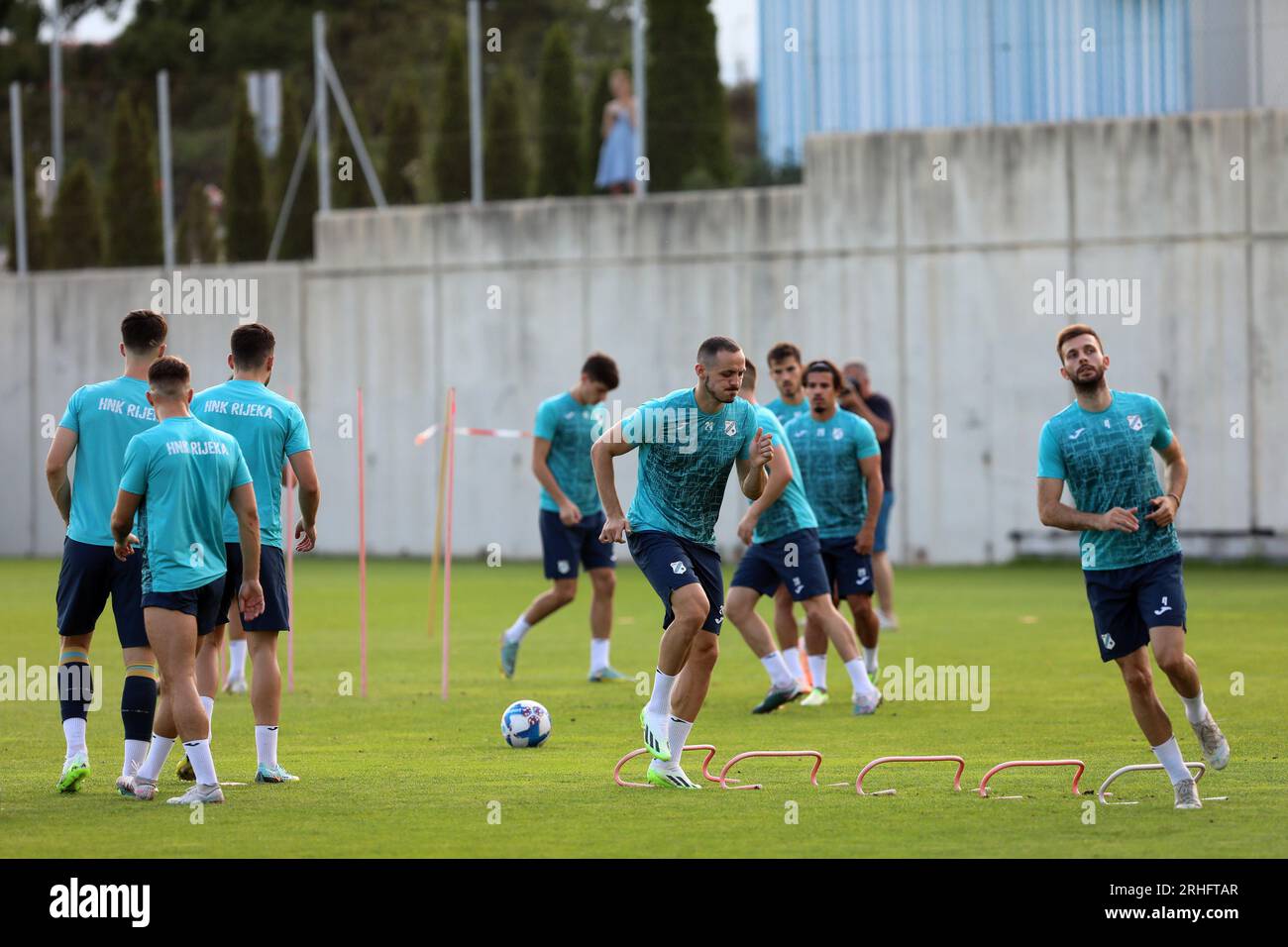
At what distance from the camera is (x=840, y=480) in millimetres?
13367

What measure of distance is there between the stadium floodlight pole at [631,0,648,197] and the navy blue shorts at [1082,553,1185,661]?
20239mm

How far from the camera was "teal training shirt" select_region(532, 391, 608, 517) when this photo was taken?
14.8 metres

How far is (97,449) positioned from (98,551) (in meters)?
0.50

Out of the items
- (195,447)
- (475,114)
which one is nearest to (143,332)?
(195,447)

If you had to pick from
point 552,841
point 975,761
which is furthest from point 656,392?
point 552,841

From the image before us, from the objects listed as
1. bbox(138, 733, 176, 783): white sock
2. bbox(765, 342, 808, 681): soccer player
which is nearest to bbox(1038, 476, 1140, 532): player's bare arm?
bbox(138, 733, 176, 783): white sock

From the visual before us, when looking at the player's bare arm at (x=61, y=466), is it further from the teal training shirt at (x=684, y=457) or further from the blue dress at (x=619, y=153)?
the blue dress at (x=619, y=153)

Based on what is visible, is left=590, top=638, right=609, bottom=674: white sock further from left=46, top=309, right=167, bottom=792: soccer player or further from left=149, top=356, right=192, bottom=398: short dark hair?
left=149, top=356, right=192, bottom=398: short dark hair

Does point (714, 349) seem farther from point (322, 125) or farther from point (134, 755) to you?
point (322, 125)

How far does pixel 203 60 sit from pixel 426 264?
1669 cm

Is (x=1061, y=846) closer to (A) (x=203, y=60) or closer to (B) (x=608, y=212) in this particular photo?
(B) (x=608, y=212)

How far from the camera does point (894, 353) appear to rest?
26828 millimetres

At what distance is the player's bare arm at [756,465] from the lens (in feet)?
29.6
